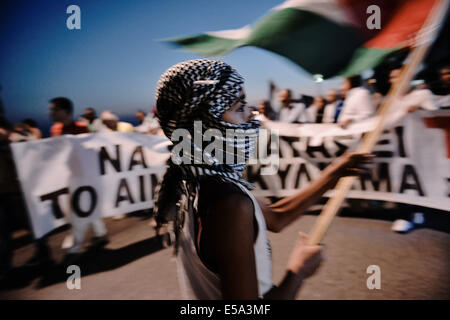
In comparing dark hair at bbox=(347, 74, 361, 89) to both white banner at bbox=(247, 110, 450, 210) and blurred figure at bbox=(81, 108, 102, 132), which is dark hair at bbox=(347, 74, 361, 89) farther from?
blurred figure at bbox=(81, 108, 102, 132)

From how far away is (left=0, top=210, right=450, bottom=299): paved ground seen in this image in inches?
118

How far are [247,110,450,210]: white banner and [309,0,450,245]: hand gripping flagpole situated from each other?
2.30 meters

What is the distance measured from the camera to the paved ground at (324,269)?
3002 mm

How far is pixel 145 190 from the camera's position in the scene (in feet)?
15.4

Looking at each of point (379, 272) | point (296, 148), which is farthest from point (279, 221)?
point (296, 148)

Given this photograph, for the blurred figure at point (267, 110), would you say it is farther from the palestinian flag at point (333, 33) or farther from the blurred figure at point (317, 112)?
the palestinian flag at point (333, 33)

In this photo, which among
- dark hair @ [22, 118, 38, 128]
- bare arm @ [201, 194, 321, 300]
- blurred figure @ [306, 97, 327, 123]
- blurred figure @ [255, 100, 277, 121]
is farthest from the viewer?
dark hair @ [22, 118, 38, 128]

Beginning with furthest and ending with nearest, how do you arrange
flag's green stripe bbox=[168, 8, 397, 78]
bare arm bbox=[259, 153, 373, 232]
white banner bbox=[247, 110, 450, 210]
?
white banner bbox=[247, 110, 450, 210], flag's green stripe bbox=[168, 8, 397, 78], bare arm bbox=[259, 153, 373, 232]

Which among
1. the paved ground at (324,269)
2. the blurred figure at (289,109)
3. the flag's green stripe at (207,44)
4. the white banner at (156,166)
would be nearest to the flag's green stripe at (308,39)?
the flag's green stripe at (207,44)

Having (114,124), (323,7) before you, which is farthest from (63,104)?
(323,7)

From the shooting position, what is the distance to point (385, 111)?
1.66m

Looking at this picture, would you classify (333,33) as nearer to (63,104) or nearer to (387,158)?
(387,158)

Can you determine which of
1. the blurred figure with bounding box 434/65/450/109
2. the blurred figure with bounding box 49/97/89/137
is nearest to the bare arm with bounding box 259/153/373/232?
the blurred figure with bounding box 49/97/89/137
